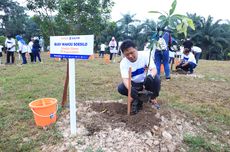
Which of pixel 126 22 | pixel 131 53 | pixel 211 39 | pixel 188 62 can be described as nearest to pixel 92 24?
pixel 131 53

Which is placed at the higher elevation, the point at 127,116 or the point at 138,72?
the point at 138,72

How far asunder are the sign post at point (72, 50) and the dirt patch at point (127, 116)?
0.61 metres

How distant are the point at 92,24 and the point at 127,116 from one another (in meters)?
1.59

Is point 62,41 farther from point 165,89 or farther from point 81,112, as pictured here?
point 165,89

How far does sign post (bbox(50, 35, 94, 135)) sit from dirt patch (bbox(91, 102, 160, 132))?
613mm

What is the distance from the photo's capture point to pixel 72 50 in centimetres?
305

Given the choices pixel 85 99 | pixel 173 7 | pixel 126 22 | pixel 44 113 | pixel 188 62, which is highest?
pixel 126 22

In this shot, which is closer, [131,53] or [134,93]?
[131,53]

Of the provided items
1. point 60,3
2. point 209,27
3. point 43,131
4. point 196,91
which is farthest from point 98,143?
point 209,27

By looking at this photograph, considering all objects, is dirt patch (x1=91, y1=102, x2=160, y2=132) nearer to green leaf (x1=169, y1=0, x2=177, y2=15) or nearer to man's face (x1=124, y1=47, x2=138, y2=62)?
man's face (x1=124, y1=47, x2=138, y2=62)

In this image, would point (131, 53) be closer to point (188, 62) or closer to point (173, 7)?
point (173, 7)

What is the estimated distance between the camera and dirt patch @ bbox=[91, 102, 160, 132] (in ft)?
10.8

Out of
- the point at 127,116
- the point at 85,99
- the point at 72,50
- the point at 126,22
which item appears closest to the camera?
the point at 72,50

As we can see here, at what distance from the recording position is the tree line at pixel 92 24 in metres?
3.95
